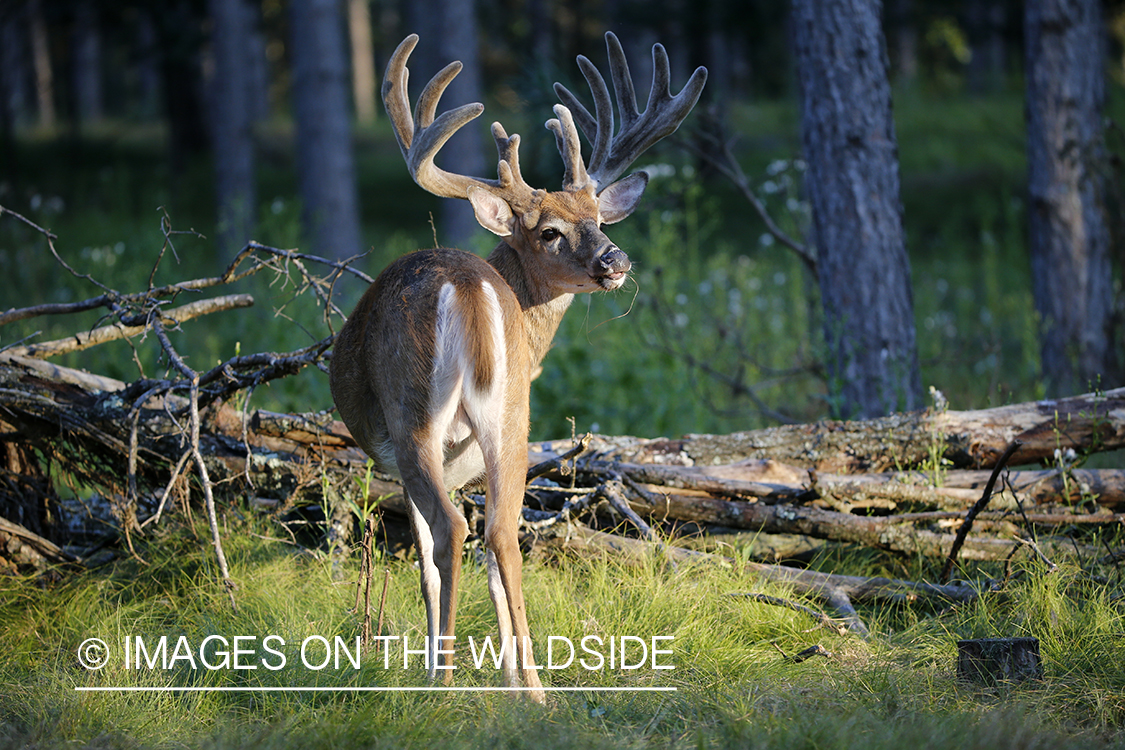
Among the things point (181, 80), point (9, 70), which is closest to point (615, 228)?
point (9, 70)

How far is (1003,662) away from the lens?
2.86 metres

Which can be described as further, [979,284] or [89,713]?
[979,284]

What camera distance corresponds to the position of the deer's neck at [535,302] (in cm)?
356

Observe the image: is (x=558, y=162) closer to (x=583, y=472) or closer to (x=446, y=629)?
(x=583, y=472)

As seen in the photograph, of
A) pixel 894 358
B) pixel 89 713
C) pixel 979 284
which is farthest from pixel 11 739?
pixel 979 284

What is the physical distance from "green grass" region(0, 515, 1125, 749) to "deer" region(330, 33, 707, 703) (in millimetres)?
306

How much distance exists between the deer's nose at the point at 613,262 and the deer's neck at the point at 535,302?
1.11 ft

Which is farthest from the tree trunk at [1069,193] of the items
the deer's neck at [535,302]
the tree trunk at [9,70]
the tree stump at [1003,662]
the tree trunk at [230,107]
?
the tree trunk at [9,70]

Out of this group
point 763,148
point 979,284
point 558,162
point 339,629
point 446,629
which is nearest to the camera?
point 446,629

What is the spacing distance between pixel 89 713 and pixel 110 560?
1.46 metres

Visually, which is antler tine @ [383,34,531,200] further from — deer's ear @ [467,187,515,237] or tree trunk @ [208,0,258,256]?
tree trunk @ [208,0,258,256]

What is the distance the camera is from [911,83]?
29062 mm

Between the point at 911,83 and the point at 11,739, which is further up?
the point at 911,83

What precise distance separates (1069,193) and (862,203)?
2768 millimetres
